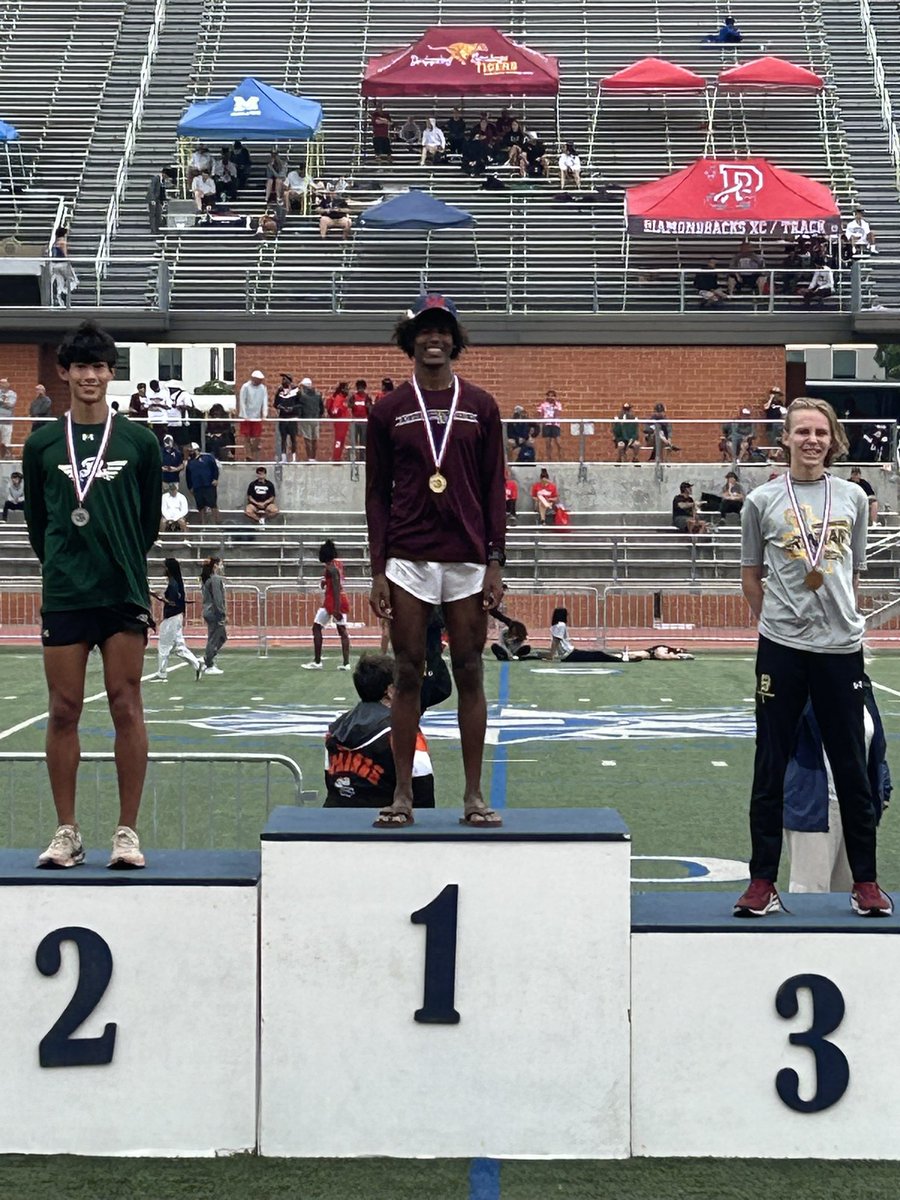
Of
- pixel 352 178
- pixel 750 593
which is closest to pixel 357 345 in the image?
pixel 352 178

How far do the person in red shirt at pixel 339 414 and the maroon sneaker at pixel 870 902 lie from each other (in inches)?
996

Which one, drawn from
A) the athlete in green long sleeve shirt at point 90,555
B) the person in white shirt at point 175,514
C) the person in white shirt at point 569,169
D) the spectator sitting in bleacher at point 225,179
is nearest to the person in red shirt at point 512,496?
the person in white shirt at point 175,514

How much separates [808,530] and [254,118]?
34.1 m

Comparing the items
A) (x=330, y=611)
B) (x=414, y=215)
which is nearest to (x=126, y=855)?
(x=330, y=611)

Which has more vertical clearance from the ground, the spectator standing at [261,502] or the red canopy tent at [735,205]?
the red canopy tent at [735,205]

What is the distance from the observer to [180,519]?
3008 centimetres

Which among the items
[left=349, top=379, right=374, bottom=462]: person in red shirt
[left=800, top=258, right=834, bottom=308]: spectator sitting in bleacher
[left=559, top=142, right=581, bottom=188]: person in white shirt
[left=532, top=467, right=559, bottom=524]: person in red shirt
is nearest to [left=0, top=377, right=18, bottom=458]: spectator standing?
[left=349, top=379, right=374, bottom=462]: person in red shirt

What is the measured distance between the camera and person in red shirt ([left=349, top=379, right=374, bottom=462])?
30969mm

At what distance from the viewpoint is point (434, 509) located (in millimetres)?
6086

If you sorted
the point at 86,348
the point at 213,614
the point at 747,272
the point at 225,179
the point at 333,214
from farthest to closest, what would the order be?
the point at 225,179
the point at 333,214
the point at 747,272
the point at 213,614
the point at 86,348

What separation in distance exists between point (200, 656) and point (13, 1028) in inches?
750

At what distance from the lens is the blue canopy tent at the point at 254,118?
38094 mm

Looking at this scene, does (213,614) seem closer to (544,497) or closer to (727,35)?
(544,497)

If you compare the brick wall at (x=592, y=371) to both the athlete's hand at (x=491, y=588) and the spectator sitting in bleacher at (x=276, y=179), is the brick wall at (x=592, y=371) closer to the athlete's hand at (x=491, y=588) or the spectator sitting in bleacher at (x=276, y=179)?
the spectator sitting in bleacher at (x=276, y=179)
